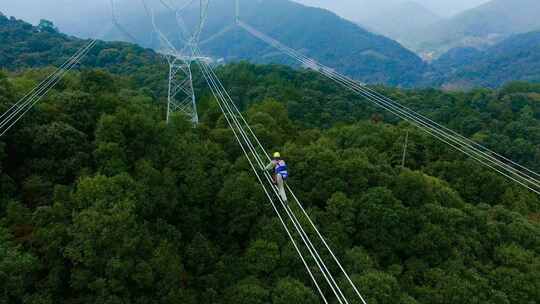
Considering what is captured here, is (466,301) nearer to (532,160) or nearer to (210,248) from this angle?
(210,248)

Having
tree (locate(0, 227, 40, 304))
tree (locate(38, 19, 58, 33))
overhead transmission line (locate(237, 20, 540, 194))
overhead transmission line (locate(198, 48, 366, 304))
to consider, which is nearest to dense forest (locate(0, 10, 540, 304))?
tree (locate(0, 227, 40, 304))

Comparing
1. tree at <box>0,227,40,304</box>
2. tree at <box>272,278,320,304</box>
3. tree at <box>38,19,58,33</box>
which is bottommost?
tree at <box>272,278,320,304</box>

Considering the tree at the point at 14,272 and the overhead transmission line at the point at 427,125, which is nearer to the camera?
the tree at the point at 14,272

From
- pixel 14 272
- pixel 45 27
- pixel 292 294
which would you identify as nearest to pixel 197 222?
pixel 292 294

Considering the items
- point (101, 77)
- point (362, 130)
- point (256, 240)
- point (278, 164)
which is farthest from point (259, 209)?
point (362, 130)

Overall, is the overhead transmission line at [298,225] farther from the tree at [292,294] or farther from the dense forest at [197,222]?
the dense forest at [197,222]

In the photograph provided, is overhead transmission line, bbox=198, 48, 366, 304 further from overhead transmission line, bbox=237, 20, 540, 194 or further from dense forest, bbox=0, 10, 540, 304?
overhead transmission line, bbox=237, 20, 540, 194

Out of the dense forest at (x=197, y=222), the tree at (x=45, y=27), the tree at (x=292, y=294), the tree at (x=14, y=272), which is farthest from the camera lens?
the tree at (x=45, y=27)

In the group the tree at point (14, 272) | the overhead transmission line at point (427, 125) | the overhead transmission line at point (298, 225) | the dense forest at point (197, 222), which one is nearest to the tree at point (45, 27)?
the dense forest at point (197, 222)

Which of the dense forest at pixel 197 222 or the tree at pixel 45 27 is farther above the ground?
the tree at pixel 45 27
